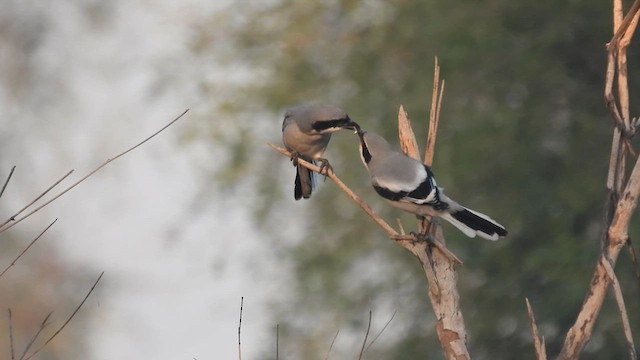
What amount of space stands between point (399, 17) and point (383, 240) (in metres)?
1.52

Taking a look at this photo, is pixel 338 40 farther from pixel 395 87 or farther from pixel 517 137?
pixel 517 137

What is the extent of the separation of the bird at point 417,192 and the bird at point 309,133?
1.38 ft

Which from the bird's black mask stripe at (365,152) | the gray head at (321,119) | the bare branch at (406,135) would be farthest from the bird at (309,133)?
the bare branch at (406,135)

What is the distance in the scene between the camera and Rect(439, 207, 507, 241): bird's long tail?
318 cm

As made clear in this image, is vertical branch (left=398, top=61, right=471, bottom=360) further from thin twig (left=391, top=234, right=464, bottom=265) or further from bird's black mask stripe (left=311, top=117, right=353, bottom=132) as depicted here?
bird's black mask stripe (left=311, top=117, right=353, bottom=132)

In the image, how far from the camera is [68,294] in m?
12.2

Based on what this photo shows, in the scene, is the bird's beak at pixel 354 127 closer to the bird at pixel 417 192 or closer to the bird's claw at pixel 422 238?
the bird at pixel 417 192

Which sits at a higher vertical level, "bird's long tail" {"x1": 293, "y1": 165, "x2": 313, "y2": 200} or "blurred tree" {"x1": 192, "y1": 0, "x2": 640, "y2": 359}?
"bird's long tail" {"x1": 293, "y1": 165, "x2": 313, "y2": 200}

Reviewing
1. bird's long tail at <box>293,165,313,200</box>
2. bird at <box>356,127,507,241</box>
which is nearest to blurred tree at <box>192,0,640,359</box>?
bird's long tail at <box>293,165,313,200</box>

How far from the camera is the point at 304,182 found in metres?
4.12

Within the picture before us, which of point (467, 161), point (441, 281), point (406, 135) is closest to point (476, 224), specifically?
point (406, 135)

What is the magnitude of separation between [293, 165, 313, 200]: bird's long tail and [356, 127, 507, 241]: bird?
50cm

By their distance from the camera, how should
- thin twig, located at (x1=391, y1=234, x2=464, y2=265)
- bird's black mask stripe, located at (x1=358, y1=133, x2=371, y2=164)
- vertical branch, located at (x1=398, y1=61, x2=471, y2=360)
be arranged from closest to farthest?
vertical branch, located at (x1=398, y1=61, x2=471, y2=360) < thin twig, located at (x1=391, y1=234, x2=464, y2=265) < bird's black mask stripe, located at (x1=358, y1=133, x2=371, y2=164)

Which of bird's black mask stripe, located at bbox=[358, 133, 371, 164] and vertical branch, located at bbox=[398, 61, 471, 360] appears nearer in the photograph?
vertical branch, located at bbox=[398, 61, 471, 360]
